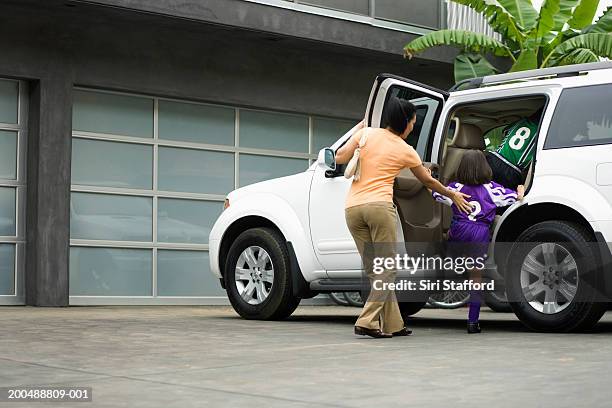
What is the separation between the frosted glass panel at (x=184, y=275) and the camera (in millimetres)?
15640

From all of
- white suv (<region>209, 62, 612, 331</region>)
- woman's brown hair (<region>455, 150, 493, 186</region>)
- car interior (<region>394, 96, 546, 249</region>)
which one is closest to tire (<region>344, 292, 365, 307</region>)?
white suv (<region>209, 62, 612, 331</region>)

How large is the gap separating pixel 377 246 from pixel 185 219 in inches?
314

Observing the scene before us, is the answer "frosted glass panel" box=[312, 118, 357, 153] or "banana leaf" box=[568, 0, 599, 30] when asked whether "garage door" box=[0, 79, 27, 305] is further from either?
"banana leaf" box=[568, 0, 599, 30]

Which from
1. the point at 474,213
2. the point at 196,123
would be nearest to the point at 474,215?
the point at 474,213

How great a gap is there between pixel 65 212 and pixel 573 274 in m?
8.09

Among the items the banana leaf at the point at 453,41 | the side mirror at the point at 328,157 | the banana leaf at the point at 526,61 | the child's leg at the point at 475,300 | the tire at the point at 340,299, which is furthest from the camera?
the banana leaf at the point at 526,61

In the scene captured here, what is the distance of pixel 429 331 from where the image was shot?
9.30 m

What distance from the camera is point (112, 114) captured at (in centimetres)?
1528

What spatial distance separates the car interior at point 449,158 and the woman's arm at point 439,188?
0.32 m

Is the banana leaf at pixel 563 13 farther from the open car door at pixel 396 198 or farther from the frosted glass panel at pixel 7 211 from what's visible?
the frosted glass panel at pixel 7 211

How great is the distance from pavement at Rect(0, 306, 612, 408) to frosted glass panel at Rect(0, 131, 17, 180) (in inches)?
201

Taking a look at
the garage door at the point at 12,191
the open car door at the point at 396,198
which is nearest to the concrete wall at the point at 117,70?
the garage door at the point at 12,191

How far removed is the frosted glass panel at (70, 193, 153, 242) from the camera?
48.9ft

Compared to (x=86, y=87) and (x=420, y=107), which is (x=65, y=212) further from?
(x=420, y=107)
